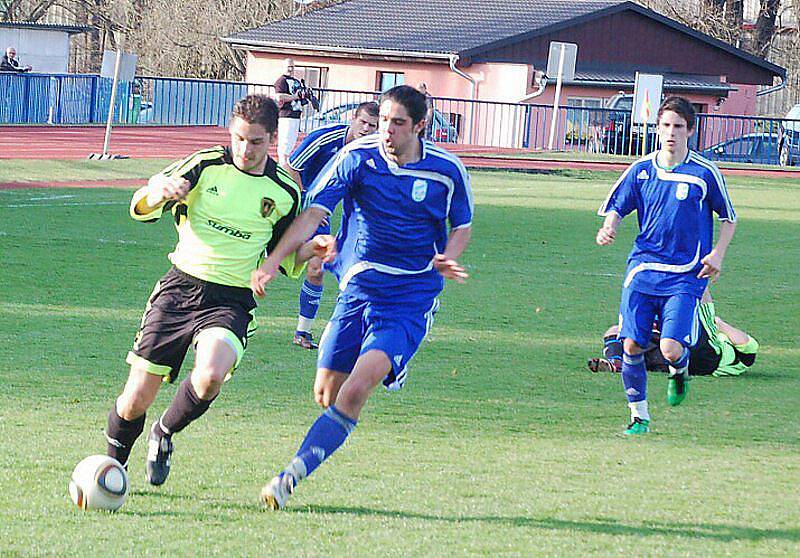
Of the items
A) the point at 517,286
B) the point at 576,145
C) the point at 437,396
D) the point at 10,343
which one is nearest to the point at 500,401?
the point at 437,396

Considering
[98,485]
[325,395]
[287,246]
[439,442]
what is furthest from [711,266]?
[98,485]

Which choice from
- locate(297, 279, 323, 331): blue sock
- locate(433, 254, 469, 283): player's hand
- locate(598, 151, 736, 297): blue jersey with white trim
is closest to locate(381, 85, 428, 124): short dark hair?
locate(433, 254, 469, 283): player's hand

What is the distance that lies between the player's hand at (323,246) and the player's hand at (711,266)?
260cm

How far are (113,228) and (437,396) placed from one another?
9143mm

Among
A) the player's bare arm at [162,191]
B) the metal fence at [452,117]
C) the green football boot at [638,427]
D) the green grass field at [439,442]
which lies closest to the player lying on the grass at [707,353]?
the green grass field at [439,442]

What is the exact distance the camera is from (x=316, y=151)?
940cm

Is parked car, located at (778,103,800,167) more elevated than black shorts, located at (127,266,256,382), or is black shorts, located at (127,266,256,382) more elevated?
parked car, located at (778,103,800,167)

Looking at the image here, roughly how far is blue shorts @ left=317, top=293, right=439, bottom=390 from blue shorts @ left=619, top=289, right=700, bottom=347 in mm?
2057

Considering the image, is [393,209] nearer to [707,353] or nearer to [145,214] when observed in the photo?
[145,214]

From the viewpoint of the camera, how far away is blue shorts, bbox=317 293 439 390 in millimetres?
6180

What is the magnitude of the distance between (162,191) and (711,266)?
3.45m

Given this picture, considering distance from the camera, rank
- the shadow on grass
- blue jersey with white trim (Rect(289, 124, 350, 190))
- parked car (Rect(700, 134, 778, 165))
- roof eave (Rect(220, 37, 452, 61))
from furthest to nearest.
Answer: roof eave (Rect(220, 37, 452, 61))
parked car (Rect(700, 134, 778, 165))
blue jersey with white trim (Rect(289, 124, 350, 190))
the shadow on grass

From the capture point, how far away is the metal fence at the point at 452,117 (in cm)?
3475

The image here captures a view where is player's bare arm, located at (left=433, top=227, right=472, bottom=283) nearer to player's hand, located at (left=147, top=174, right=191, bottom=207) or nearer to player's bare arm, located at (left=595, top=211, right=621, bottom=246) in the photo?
player's hand, located at (left=147, top=174, right=191, bottom=207)
